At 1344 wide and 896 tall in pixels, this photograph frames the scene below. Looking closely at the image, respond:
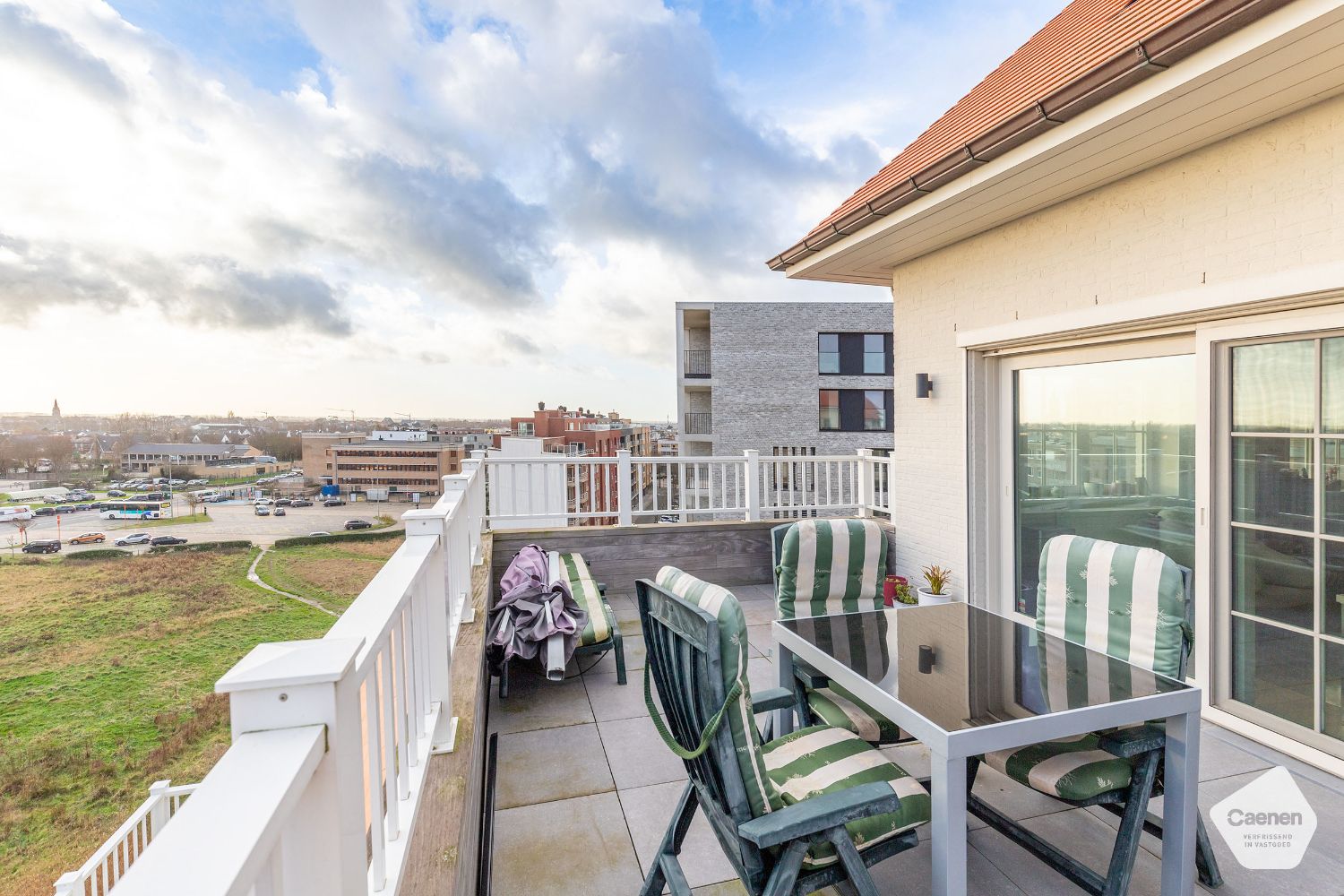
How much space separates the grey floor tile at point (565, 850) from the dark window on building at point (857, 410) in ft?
63.6

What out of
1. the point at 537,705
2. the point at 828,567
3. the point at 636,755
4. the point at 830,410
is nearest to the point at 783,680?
the point at 828,567

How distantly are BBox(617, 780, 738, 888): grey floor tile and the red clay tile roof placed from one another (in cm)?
325

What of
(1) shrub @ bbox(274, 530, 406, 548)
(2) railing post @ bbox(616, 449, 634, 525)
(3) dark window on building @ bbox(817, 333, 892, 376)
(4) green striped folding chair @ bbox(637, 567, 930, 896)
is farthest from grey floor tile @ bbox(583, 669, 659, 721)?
(3) dark window on building @ bbox(817, 333, 892, 376)

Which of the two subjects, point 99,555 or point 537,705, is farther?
point 99,555

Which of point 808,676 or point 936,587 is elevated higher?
point 808,676

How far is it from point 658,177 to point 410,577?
15554 mm

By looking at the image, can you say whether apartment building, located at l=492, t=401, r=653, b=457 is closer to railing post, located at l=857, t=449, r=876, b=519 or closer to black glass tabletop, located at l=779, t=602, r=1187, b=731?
railing post, located at l=857, t=449, r=876, b=519

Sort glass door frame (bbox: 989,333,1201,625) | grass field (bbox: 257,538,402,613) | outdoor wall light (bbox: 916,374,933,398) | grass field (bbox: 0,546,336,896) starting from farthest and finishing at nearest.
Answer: grass field (bbox: 257,538,402,613)
grass field (bbox: 0,546,336,896)
outdoor wall light (bbox: 916,374,933,398)
glass door frame (bbox: 989,333,1201,625)

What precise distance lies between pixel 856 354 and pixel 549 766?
20.1 meters

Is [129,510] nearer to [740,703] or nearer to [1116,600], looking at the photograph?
[740,703]

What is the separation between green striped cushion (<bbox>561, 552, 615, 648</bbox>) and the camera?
12.3 feet

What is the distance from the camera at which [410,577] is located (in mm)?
1621

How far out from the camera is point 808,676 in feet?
8.50

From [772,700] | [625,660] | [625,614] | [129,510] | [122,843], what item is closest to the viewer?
[772,700]
